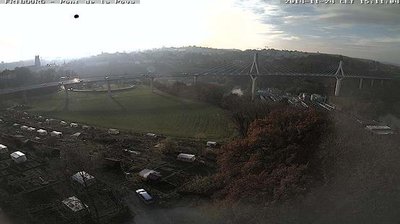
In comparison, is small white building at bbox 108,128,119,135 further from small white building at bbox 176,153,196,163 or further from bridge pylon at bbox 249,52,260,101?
bridge pylon at bbox 249,52,260,101

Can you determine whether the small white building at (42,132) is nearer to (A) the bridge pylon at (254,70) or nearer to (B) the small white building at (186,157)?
(B) the small white building at (186,157)

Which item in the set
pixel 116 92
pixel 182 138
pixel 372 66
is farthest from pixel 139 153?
pixel 372 66

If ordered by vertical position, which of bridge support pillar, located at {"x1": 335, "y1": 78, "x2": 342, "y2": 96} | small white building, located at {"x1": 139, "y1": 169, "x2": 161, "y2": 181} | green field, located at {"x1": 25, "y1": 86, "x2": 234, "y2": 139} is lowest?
small white building, located at {"x1": 139, "y1": 169, "x2": 161, "y2": 181}

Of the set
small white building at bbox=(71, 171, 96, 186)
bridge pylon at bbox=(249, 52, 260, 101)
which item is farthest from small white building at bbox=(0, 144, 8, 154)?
bridge pylon at bbox=(249, 52, 260, 101)

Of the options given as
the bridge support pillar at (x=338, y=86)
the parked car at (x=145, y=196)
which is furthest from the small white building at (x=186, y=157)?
the bridge support pillar at (x=338, y=86)

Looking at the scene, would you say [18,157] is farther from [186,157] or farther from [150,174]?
[186,157]

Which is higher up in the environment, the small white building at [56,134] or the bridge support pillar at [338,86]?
the bridge support pillar at [338,86]

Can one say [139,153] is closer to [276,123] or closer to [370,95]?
[276,123]
